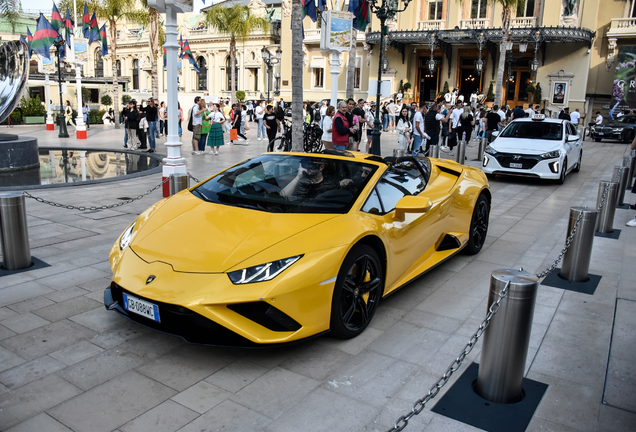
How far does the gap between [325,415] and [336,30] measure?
45.7ft

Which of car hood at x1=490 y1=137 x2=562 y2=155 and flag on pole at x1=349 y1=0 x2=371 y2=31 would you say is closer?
car hood at x1=490 y1=137 x2=562 y2=155

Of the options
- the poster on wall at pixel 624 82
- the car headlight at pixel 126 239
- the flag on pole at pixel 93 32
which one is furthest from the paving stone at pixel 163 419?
the poster on wall at pixel 624 82

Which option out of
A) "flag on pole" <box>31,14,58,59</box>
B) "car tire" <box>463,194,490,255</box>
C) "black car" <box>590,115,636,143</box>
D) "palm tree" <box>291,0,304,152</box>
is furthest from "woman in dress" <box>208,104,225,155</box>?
"black car" <box>590,115,636,143</box>

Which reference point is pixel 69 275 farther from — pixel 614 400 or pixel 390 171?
pixel 614 400

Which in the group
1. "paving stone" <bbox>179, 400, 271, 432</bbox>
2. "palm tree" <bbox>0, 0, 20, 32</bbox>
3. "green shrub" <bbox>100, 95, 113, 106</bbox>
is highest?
"palm tree" <bbox>0, 0, 20, 32</bbox>

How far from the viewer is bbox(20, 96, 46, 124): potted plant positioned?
106 ft

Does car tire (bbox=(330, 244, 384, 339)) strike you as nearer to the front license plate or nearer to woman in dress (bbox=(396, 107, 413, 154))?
Answer: the front license plate

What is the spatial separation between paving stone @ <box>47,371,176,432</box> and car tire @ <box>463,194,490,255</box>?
13.8 ft

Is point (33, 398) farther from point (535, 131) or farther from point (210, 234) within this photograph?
point (535, 131)

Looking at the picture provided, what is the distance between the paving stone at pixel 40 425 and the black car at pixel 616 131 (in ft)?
102

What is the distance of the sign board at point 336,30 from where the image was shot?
15.1 metres

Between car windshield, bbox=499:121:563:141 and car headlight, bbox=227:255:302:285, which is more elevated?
car windshield, bbox=499:121:563:141

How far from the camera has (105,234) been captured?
696cm

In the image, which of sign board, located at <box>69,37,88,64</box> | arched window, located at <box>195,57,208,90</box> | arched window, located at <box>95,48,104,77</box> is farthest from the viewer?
arched window, located at <box>95,48,104,77</box>
